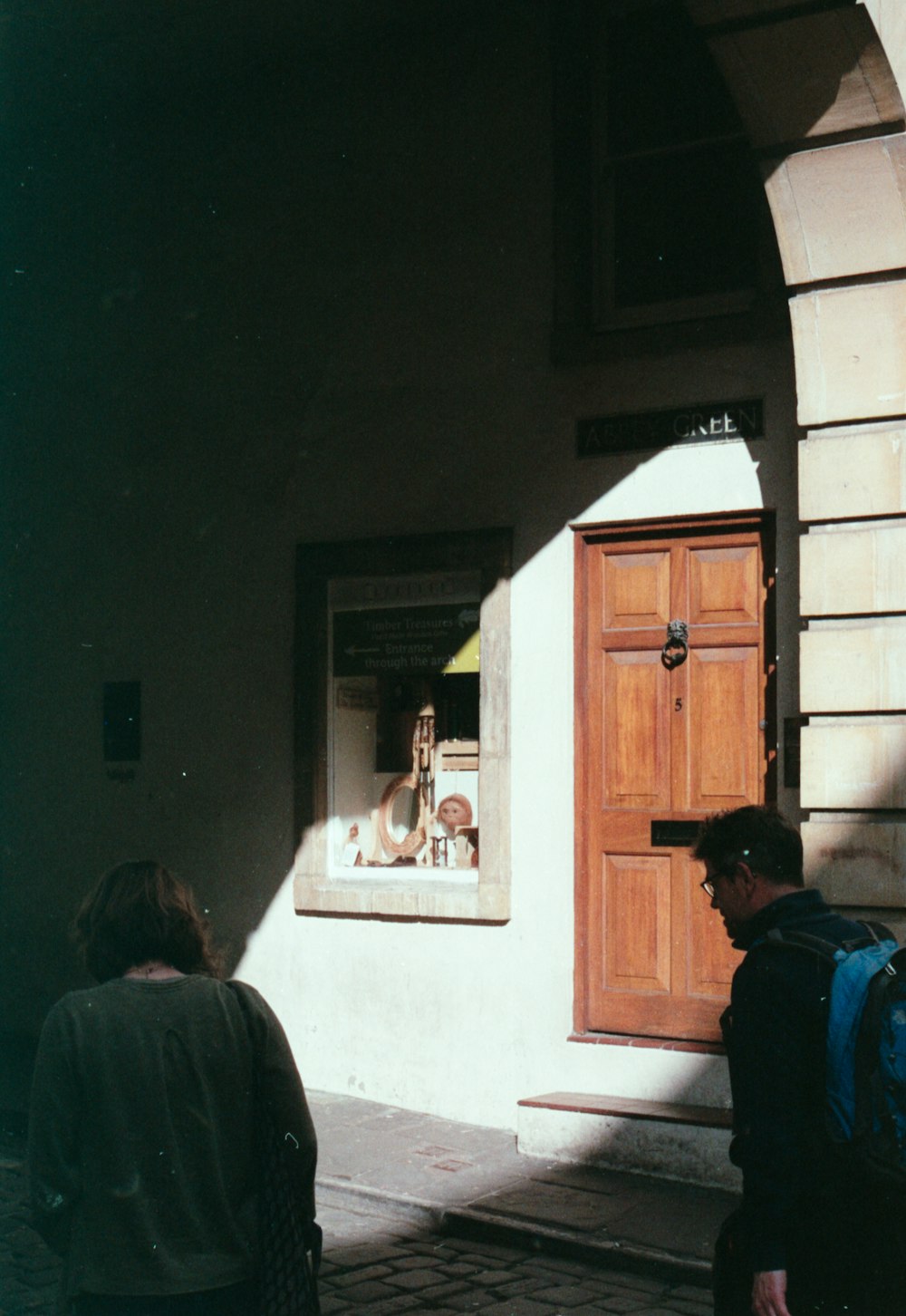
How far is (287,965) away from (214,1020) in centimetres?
620

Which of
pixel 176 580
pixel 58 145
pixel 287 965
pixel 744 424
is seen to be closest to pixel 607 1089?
pixel 287 965

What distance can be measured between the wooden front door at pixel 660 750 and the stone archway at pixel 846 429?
1080 millimetres

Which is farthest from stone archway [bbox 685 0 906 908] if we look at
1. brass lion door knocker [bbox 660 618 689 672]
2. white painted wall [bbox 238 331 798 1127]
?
brass lion door knocker [bbox 660 618 689 672]

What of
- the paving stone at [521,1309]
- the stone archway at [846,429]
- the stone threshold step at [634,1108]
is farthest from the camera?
the stone threshold step at [634,1108]

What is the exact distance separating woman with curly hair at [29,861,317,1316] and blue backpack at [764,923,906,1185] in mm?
1033

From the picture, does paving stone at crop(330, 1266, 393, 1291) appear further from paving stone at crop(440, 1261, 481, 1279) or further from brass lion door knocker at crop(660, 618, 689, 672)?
brass lion door knocker at crop(660, 618, 689, 672)

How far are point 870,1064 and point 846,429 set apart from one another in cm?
416

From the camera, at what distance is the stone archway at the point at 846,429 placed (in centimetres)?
637

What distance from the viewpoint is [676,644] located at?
314 inches

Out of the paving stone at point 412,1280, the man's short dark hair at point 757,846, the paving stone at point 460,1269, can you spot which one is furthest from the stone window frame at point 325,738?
the man's short dark hair at point 757,846

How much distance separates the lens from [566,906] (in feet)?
26.8

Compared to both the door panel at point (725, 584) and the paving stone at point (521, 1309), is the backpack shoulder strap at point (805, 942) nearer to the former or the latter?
the paving stone at point (521, 1309)

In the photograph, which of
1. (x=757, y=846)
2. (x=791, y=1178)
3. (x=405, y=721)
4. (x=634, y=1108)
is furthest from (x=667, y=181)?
Result: (x=791, y=1178)

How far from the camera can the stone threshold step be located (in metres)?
7.33
